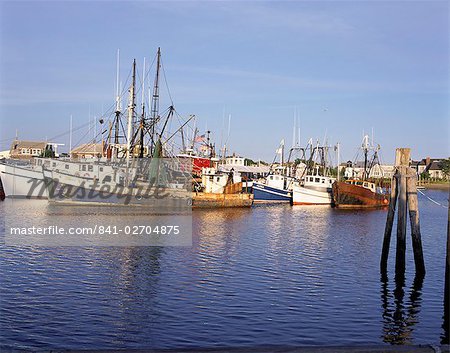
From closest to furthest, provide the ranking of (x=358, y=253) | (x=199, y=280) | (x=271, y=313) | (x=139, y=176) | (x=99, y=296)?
(x=271, y=313) → (x=99, y=296) → (x=199, y=280) → (x=358, y=253) → (x=139, y=176)

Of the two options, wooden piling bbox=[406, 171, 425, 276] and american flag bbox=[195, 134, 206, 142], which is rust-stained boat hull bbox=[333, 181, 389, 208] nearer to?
american flag bbox=[195, 134, 206, 142]

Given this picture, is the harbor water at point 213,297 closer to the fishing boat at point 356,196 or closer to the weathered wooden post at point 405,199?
the weathered wooden post at point 405,199

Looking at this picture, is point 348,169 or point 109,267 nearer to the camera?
point 109,267

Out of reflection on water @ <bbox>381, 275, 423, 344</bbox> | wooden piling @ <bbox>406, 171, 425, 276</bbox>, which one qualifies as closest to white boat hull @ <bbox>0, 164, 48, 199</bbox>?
reflection on water @ <bbox>381, 275, 423, 344</bbox>

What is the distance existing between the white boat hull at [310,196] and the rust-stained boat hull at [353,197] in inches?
147

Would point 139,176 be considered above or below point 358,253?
above

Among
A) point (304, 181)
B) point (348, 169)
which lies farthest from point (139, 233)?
point (348, 169)

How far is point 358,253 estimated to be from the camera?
32875 mm

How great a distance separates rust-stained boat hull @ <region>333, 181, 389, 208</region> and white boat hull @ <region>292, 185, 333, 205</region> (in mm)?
3730

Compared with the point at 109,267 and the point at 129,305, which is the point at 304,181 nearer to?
the point at 109,267

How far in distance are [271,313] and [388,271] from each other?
408 inches

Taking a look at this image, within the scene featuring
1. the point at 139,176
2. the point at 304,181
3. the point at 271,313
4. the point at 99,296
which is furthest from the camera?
the point at 304,181

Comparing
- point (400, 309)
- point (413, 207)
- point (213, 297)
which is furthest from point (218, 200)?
point (400, 309)

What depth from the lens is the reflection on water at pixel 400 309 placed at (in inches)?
638
